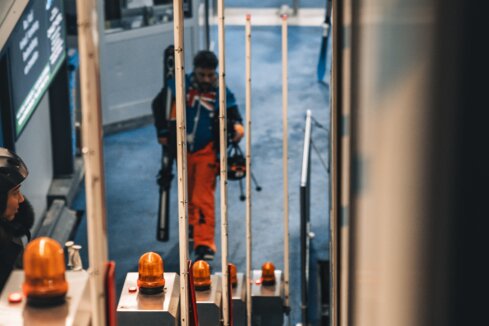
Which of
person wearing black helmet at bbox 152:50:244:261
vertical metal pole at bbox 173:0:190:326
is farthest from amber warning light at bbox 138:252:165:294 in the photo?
person wearing black helmet at bbox 152:50:244:261

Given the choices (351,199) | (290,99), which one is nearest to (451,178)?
(351,199)

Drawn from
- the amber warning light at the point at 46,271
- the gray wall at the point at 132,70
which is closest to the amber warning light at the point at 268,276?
the amber warning light at the point at 46,271

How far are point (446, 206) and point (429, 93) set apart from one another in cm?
8

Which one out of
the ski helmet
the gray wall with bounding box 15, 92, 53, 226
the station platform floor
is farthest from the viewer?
the station platform floor

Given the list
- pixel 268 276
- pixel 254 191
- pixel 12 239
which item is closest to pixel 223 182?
pixel 12 239

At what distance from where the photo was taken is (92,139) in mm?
1194

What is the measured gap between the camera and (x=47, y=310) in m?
1.75

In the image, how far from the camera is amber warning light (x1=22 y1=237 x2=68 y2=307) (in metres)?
1.70

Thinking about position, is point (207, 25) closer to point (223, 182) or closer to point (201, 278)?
point (201, 278)

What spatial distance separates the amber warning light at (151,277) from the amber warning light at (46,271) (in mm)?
905

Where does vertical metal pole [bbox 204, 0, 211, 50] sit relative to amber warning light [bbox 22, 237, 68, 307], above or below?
below

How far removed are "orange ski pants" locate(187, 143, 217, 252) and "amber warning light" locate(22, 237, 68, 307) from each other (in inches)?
208

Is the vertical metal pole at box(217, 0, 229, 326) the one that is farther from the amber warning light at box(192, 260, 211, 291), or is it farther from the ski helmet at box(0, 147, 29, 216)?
the ski helmet at box(0, 147, 29, 216)

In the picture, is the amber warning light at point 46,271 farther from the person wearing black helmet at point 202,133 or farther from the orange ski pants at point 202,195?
the orange ski pants at point 202,195
